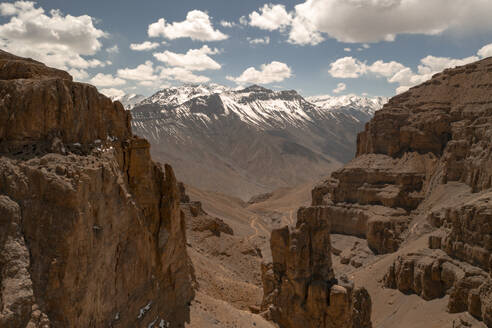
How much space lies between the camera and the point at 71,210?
34.5ft

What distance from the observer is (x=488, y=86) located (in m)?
56.9

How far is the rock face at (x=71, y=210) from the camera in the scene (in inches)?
380

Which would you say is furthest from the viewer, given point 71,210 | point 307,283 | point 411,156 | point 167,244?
point 411,156

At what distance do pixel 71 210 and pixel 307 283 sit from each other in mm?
14989

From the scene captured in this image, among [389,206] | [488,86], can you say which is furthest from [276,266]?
[488,86]

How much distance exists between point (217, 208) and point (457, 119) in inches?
1682

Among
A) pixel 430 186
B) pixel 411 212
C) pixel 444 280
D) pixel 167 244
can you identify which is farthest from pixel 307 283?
pixel 430 186

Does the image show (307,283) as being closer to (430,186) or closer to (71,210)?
(71,210)

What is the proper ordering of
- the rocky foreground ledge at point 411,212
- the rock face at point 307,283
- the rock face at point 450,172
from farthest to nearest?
the rock face at point 450,172 < the rocky foreground ledge at point 411,212 < the rock face at point 307,283

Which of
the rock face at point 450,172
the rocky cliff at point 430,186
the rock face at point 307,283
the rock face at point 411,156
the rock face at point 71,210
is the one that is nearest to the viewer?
the rock face at point 71,210

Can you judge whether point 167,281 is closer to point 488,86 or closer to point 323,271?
point 323,271

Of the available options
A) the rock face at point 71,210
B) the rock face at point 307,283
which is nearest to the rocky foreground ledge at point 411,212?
the rock face at point 307,283

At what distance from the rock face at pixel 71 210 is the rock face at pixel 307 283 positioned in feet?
27.0

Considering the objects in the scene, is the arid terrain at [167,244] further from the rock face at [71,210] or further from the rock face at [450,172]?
the rock face at [450,172]
